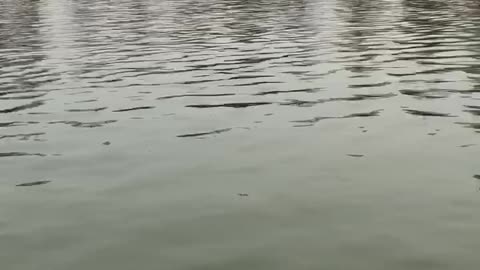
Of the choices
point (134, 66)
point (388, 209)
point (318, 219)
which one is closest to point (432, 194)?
point (388, 209)

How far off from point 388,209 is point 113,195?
4.32 m

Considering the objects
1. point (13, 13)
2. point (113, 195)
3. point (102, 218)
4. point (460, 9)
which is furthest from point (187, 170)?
point (13, 13)

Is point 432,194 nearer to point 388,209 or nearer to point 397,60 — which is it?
point 388,209

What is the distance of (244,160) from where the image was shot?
39.9 ft

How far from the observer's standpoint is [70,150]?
13094 mm

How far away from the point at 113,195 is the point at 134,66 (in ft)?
49.7

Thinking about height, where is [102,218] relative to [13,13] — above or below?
above

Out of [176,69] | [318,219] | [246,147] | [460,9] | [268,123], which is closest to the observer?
[318,219]

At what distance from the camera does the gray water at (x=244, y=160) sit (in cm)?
827

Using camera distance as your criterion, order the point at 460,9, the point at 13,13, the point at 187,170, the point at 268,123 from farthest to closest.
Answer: the point at 13,13
the point at 460,9
the point at 268,123
the point at 187,170

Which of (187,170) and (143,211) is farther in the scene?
(187,170)

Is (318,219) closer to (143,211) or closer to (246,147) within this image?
(143,211)

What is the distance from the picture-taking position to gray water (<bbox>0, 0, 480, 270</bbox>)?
827 cm

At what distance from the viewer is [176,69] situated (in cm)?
2373
